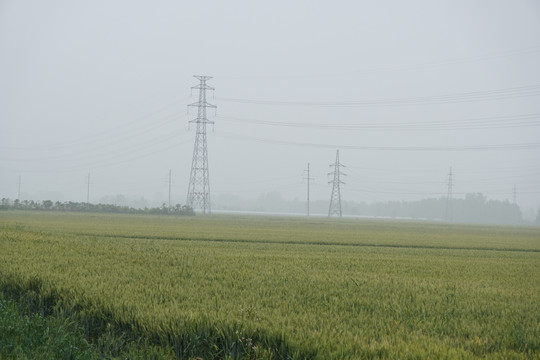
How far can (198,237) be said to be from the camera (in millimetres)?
26219

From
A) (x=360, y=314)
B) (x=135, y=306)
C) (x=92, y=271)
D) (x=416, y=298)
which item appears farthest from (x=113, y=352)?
(x=416, y=298)

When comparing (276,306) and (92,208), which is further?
(92,208)

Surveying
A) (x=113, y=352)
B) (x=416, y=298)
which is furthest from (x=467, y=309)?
(x=113, y=352)

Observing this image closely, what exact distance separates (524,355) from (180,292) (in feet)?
15.9

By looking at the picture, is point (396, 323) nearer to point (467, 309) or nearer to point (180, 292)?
point (467, 309)

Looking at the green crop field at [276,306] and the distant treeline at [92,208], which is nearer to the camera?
the green crop field at [276,306]

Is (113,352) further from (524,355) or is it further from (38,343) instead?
(524,355)

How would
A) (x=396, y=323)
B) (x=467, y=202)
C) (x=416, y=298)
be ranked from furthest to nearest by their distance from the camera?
(x=467, y=202), (x=416, y=298), (x=396, y=323)

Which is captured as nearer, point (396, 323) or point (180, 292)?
point (396, 323)

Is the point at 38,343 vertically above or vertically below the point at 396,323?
below

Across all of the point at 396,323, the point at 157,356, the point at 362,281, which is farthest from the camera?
the point at 362,281

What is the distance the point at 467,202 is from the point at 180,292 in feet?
591

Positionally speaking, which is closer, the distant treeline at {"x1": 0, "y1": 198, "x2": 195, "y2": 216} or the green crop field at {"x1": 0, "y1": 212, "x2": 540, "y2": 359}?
the green crop field at {"x1": 0, "y1": 212, "x2": 540, "y2": 359}

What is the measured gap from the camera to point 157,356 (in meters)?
6.10
